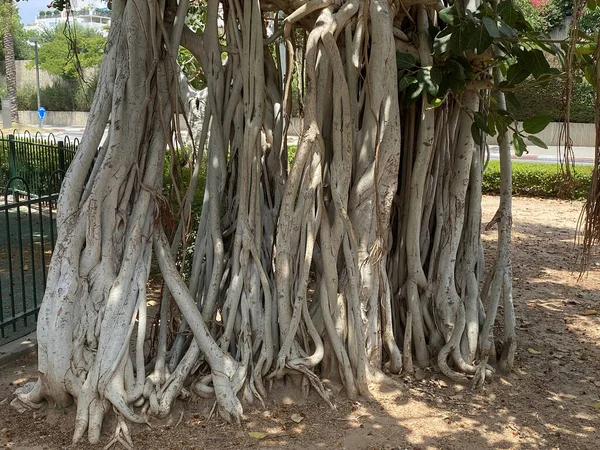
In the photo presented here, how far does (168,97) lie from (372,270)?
5.13 ft

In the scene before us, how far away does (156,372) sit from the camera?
3.91 meters

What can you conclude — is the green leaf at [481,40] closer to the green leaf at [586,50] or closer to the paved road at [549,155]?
the green leaf at [586,50]

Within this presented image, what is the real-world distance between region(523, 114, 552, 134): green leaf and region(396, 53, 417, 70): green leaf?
2.51 ft

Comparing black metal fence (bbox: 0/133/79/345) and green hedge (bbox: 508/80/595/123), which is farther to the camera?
green hedge (bbox: 508/80/595/123)

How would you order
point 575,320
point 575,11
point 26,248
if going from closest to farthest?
point 575,11, point 575,320, point 26,248

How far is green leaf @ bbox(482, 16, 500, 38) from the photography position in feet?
12.8

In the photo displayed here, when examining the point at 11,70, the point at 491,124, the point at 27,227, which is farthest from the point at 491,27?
the point at 11,70

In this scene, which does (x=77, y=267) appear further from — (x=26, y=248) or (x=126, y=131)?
(x=26, y=248)

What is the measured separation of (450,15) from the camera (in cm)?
409

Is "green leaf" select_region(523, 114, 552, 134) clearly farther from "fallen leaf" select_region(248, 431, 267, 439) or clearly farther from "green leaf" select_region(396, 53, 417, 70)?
→ "fallen leaf" select_region(248, 431, 267, 439)

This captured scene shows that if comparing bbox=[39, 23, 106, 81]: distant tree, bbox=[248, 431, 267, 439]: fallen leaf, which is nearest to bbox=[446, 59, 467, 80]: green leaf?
bbox=[248, 431, 267, 439]: fallen leaf

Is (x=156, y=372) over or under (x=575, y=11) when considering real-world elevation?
under

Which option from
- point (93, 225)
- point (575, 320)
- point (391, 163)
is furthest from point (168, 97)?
point (575, 320)

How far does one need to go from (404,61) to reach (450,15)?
1.29ft
